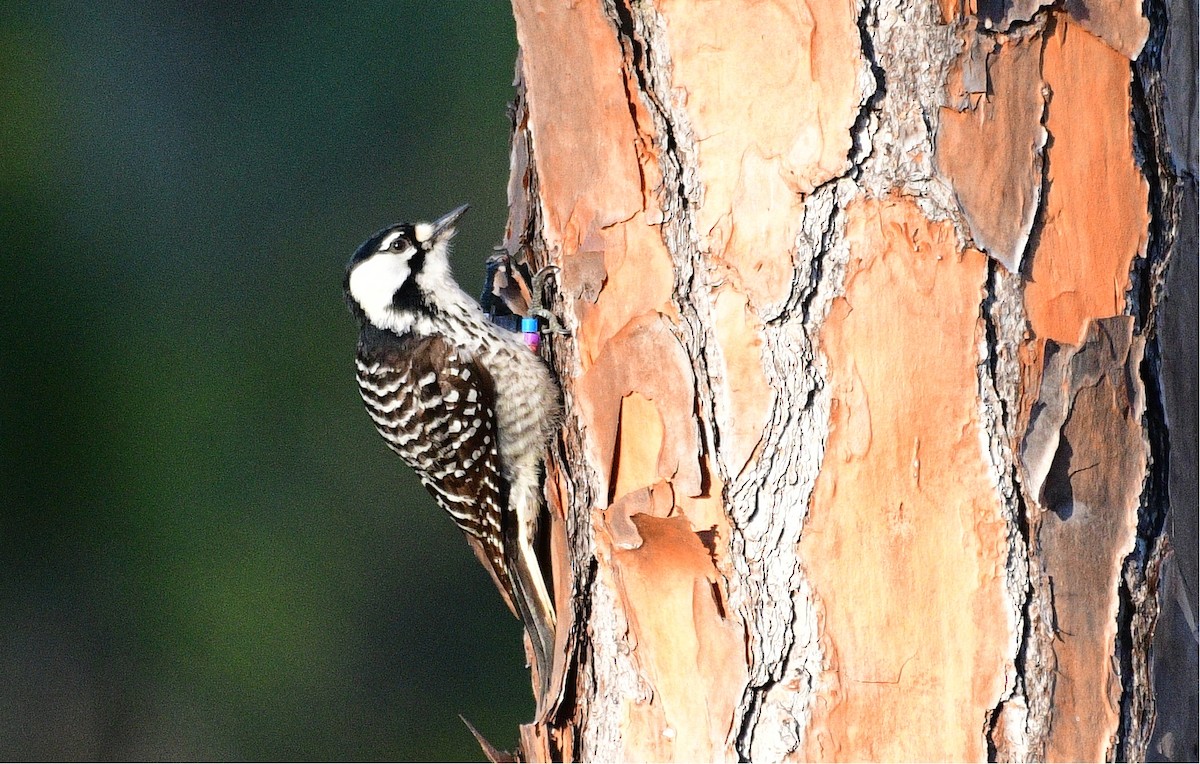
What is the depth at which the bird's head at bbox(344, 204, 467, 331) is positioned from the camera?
2428mm

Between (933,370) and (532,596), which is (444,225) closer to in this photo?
(532,596)

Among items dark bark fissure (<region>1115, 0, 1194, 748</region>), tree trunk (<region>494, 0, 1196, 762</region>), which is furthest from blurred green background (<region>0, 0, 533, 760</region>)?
dark bark fissure (<region>1115, 0, 1194, 748</region>)

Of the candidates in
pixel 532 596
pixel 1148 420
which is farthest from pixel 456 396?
pixel 1148 420

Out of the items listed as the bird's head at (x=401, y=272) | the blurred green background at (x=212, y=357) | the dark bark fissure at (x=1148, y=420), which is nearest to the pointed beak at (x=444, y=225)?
the bird's head at (x=401, y=272)

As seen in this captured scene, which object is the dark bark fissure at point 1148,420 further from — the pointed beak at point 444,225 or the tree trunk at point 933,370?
the pointed beak at point 444,225

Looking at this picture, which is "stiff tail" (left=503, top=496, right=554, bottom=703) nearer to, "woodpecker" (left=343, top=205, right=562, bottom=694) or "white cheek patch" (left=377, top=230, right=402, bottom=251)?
"woodpecker" (left=343, top=205, right=562, bottom=694)

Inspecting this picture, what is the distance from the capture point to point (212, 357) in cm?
462

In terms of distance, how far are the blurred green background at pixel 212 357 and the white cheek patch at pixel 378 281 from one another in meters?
2.24

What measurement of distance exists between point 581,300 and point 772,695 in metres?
0.64

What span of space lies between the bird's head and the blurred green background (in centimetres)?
225

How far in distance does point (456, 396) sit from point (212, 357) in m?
2.68

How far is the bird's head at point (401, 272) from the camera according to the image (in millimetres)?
2428

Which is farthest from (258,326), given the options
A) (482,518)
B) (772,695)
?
(772,695)

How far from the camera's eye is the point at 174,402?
4.55 metres
